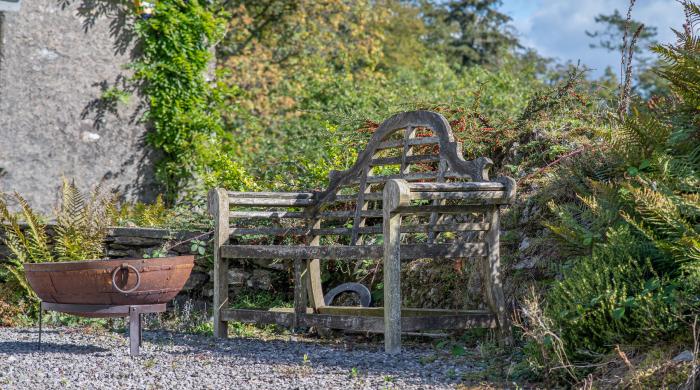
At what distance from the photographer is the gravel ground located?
3.99 m

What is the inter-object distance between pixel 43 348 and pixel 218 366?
4.74 feet

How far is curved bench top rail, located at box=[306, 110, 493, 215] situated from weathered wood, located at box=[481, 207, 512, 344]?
0.27 m

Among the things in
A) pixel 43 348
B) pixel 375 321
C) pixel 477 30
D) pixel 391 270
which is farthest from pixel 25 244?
pixel 477 30

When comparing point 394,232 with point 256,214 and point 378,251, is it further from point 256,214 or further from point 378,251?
point 256,214

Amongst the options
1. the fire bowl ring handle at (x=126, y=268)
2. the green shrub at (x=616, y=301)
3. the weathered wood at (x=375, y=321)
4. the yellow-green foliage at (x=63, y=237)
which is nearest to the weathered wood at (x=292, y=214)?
the weathered wood at (x=375, y=321)

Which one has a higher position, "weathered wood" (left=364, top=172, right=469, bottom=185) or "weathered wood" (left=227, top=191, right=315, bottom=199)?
"weathered wood" (left=364, top=172, right=469, bottom=185)

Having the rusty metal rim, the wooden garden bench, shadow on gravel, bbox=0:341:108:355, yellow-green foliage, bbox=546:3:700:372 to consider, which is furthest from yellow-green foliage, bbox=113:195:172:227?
yellow-green foliage, bbox=546:3:700:372

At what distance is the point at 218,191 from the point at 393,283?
1.48 m

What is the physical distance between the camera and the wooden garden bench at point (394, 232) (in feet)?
15.1

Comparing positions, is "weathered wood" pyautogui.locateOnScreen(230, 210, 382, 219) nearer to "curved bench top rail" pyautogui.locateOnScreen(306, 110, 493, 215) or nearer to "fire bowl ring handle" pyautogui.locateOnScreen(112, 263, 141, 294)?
"curved bench top rail" pyautogui.locateOnScreen(306, 110, 493, 215)

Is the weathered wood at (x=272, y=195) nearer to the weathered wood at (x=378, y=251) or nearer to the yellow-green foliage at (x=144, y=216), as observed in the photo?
the weathered wood at (x=378, y=251)

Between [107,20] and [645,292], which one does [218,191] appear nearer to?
[645,292]

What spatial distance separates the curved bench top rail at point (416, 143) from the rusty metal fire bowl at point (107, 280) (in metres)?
1.26

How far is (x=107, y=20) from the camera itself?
899 centimetres
